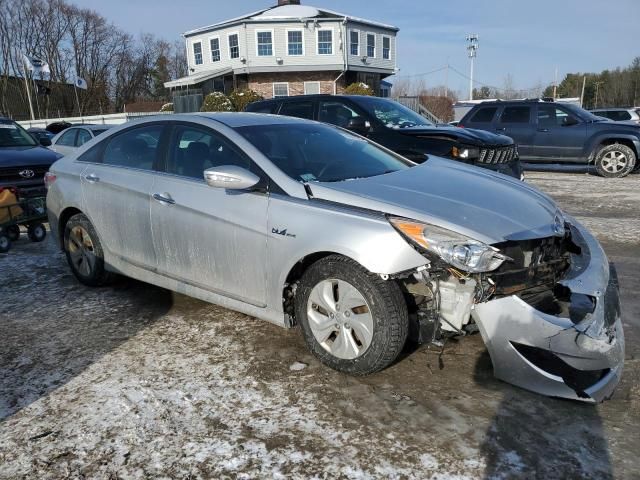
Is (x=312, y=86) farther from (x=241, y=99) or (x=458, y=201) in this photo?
(x=458, y=201)

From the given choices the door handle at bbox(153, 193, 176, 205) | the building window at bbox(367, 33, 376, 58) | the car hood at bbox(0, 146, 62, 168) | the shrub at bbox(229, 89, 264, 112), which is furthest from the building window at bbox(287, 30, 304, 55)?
the door handle at bbox(153, 193, 176, 205)

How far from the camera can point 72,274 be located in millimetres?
5395

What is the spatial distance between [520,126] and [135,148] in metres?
10.8

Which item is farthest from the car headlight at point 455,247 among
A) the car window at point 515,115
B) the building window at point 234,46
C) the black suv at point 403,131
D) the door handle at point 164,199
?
the building window at point 234,46

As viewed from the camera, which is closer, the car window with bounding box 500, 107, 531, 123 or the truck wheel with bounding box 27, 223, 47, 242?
A: the truck wheel with bounding box 27, 223, 47, 242

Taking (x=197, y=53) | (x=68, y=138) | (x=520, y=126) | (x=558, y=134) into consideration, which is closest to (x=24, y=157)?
(x=68, y=138)

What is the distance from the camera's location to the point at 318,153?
398 cm

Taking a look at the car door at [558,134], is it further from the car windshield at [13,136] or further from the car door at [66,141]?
the car windshield at [13,136]

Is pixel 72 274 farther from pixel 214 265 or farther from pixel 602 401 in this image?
pixel 602 401

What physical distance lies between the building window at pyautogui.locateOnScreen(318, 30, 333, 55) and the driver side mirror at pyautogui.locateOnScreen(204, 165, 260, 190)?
1272 inches

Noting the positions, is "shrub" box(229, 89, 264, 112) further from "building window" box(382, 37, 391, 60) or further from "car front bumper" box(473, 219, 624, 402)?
"car front bumper" box(473, 219, 624, 402)

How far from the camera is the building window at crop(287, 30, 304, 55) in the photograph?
33.6 m

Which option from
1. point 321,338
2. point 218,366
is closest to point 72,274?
point 218,366

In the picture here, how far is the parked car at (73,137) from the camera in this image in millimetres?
11221
